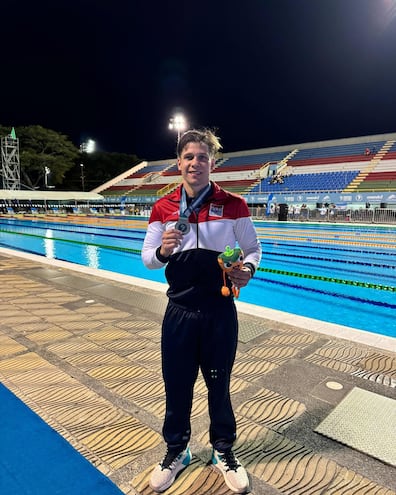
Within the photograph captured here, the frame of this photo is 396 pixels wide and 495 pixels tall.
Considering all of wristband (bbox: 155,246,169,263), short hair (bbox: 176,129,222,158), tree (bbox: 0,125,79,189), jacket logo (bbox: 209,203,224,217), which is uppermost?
tree (bbox: 0,125,79,189)

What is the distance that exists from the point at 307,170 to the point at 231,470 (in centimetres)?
3334

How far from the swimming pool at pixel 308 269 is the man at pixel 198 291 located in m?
4.43

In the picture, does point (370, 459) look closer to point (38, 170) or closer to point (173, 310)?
point (173, 310)

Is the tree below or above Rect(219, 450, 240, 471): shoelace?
above

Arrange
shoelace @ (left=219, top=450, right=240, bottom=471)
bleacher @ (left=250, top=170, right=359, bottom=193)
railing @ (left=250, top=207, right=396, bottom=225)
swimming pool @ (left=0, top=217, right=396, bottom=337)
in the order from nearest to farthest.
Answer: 1. shoelace @ (left=219, top=450, right=240, bottom=471)
2. swimming pool @ (left=0, top=217, right=396, bottom=337)
3. railing @ (left=250, top=207, right=396, bottom=225)
4. bleacher @ (left=250, top=170, right=359, bottom=193)

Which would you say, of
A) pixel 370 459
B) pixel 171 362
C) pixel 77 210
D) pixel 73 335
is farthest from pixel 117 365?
pixel 77 210

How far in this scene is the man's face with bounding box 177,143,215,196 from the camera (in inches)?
63.1

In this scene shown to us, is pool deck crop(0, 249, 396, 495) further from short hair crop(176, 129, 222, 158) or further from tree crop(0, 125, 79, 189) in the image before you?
tree crop(0, 125, 79, 189)

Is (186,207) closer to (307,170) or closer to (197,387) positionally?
(197,387)

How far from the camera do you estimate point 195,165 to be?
1604mm

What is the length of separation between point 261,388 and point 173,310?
1.34 meters

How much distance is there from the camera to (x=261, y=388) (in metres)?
2.56

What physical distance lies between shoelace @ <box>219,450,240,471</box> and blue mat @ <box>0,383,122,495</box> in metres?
0.54

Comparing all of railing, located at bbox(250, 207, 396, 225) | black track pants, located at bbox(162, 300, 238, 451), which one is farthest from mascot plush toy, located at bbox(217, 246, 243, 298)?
railing, located at bbox(250, 207, 396, 225)
